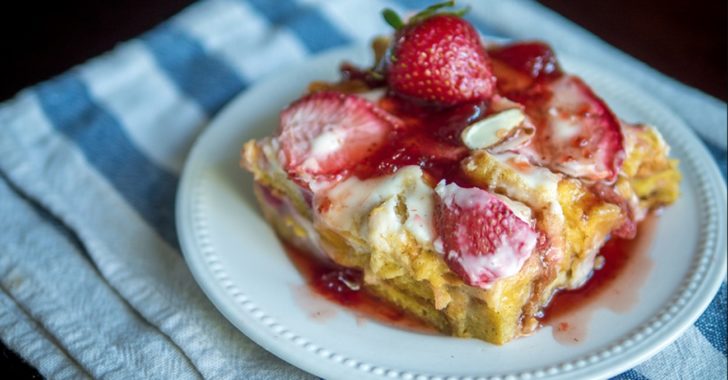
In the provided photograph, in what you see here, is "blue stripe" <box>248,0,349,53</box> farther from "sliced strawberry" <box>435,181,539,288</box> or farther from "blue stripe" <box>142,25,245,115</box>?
"sliced strawberry" <box>435,181,539,288</box>

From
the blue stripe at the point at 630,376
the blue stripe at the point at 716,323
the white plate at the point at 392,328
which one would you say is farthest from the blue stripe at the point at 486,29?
the blue stripe at the point at 630,376

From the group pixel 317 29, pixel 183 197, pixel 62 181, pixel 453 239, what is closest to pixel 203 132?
pixel 183 197

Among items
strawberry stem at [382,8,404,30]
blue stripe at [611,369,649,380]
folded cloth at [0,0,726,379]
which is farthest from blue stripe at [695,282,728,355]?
strawberry stem at [382,8,404,30]

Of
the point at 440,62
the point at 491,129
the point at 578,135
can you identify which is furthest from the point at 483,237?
the point at 440,62

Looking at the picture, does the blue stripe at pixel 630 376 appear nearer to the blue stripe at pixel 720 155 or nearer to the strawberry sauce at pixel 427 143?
the strawberry sauce at pixel 427 143

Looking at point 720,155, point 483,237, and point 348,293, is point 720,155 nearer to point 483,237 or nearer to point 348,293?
point 483,237
